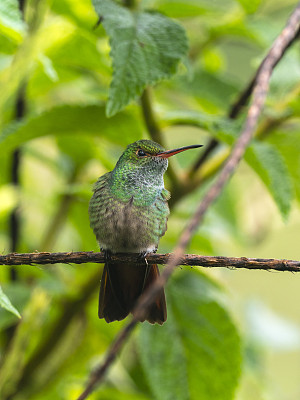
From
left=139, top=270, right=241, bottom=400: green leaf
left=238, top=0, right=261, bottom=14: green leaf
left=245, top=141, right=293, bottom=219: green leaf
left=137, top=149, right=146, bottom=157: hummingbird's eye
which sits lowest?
left=139, top=270, right=241, bottom=400: green leaf

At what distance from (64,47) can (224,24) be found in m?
0.57

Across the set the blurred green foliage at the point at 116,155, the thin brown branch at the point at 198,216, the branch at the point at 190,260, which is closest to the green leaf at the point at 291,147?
the blurred green foliage at the point at 116,155

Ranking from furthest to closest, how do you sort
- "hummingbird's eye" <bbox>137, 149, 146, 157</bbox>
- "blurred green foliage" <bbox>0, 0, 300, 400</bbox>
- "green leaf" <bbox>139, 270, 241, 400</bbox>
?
"green leaf" <bbox>139, 270, 241, 400</bbox> < "hummingbird's eye" <bbox>137, 149, 146, 157</bbox> < "blurred green foliage" <bbox>0, 0, 300, 400</bbox>

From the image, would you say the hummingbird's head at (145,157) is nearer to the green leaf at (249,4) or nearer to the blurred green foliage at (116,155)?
the blurred green foliage at (116,155)

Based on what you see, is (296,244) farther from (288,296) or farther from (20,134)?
(20,134)

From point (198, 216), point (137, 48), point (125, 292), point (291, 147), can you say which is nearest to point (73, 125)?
point (137, 48)

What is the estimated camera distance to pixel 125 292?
1.20 meters

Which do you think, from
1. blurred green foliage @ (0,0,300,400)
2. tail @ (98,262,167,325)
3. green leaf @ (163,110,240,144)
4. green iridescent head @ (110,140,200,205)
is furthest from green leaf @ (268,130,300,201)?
tail @ (98,262,167,325)

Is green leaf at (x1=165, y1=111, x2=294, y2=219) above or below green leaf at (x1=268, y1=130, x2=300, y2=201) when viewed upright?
above

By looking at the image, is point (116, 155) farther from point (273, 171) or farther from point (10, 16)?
point (10, 16)

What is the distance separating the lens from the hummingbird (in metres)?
1.20

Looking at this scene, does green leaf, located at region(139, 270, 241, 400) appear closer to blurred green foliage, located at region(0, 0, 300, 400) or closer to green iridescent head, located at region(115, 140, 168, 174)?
blurred green foliage, located at region(0, 0, 300, 400)

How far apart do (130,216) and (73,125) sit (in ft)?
0.94

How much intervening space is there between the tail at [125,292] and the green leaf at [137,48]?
0.36 m
